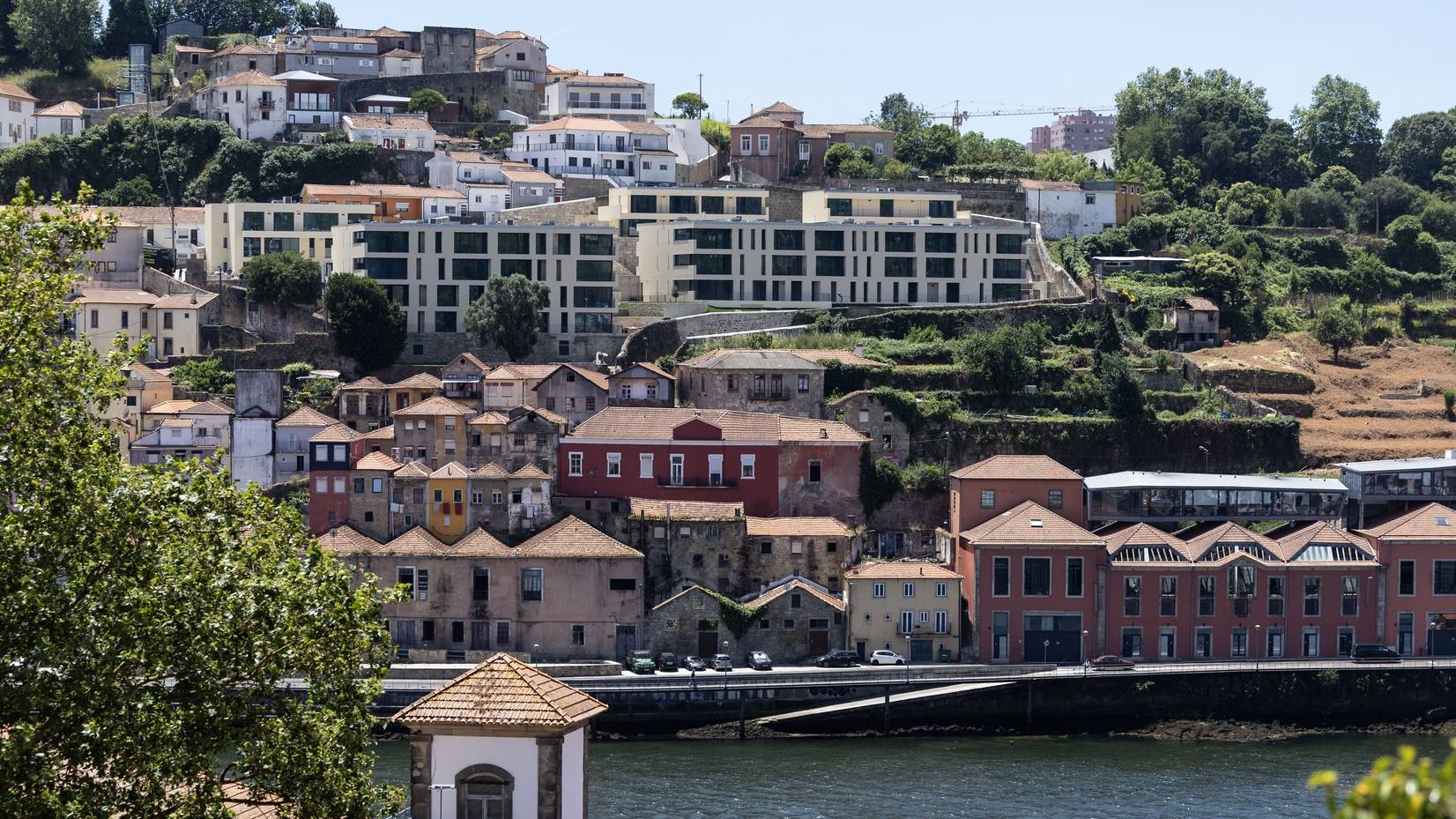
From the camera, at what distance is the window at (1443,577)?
202 ft

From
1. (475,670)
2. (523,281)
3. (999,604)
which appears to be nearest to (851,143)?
→ (523,281)

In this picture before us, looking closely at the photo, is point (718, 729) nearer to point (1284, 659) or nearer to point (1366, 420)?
point (1284, 659)

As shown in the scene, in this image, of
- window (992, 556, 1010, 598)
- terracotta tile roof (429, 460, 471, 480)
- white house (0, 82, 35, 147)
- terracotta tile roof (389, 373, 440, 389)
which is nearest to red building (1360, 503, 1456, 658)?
window (992, 556, 1010, 598)

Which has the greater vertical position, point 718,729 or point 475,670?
point 475,670

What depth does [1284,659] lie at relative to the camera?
61031 mm

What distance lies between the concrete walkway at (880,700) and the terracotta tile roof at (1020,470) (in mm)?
7951

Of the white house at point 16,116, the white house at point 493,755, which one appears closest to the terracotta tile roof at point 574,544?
the white house at point 493,755

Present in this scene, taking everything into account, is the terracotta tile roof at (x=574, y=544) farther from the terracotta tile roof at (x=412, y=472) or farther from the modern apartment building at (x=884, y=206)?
the modern apartment building at (x=884, y=206)

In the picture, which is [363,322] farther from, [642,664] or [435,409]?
[642,664]

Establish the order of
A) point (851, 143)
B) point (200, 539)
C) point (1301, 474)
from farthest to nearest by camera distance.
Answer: point (851, 143) < point (1301, 474) < point (200, 539)

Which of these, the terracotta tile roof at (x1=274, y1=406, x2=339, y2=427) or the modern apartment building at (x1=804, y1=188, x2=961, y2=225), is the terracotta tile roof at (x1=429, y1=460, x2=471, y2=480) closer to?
the terracotta tile roof at (x1=274, y1=406, x2=339, y2=427)

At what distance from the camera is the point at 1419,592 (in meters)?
61.7

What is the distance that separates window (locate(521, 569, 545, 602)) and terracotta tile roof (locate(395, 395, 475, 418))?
27.1ft

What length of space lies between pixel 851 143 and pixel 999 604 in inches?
1662
